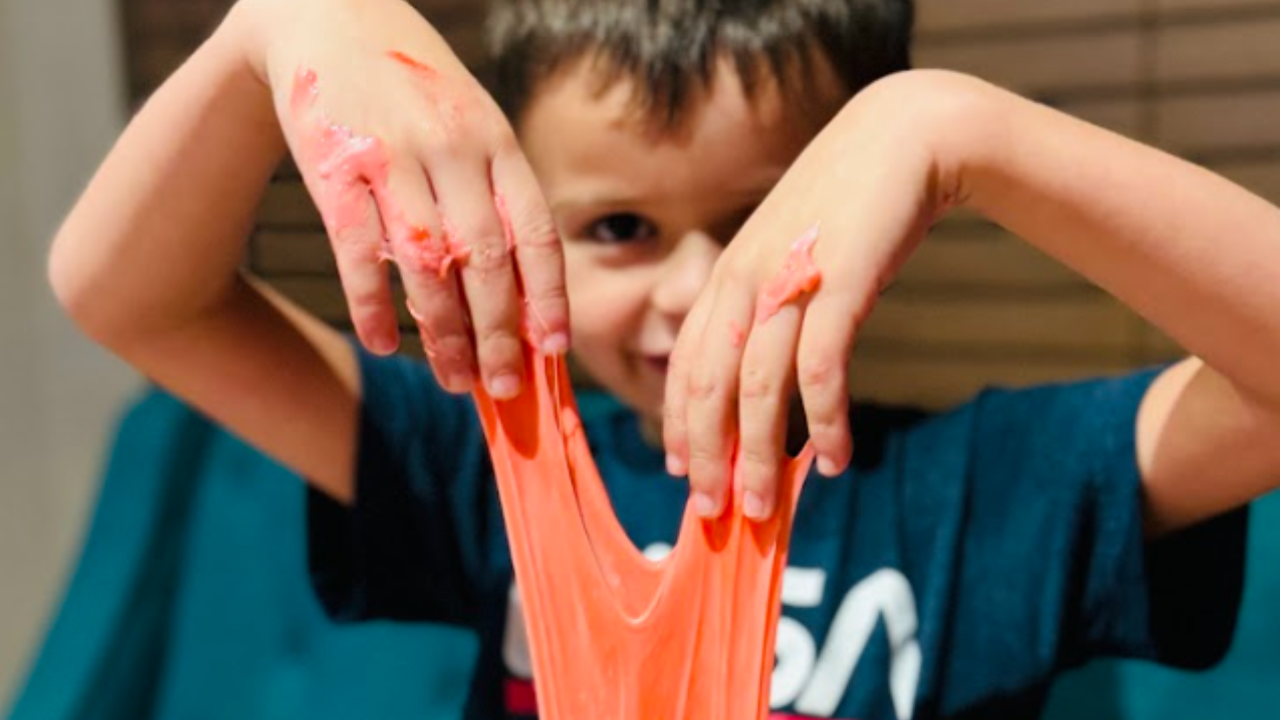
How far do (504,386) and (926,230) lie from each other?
127mm

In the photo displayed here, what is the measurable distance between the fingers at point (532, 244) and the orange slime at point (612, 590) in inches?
0.6

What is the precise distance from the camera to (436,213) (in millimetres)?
322

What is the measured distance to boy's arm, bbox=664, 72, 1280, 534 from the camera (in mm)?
325

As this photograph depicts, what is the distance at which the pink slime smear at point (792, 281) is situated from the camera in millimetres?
324

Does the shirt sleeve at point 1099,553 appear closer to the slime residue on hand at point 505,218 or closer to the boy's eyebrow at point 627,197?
the boy's eyebrow at point 627,197

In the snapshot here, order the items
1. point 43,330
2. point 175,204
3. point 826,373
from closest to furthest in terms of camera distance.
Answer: point 826,373
point 175,204
point 43,330

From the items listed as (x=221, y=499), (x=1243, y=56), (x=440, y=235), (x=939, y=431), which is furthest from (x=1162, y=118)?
(x=221, y=499)

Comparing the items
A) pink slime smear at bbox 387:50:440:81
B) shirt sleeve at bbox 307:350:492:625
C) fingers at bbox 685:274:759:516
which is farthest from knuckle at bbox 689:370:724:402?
shirt sleeve at bbox 307:350:492:625

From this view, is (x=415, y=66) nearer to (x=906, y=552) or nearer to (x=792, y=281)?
(x=792, y=281)

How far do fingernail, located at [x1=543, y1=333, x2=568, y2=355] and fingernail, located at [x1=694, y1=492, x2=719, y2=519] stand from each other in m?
0.05

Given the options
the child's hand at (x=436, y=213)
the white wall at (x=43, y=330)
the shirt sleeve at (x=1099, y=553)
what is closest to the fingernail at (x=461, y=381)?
the child's hand at (x=436, y=213)

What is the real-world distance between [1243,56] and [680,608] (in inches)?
17.9

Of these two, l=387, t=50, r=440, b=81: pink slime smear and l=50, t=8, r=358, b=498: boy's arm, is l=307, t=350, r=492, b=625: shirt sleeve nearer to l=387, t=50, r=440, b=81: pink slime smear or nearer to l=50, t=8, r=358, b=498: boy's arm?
l=50, t=8, r=358, b=498: boy's arm

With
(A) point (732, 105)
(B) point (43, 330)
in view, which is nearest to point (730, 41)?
(A) point (732, 105)
